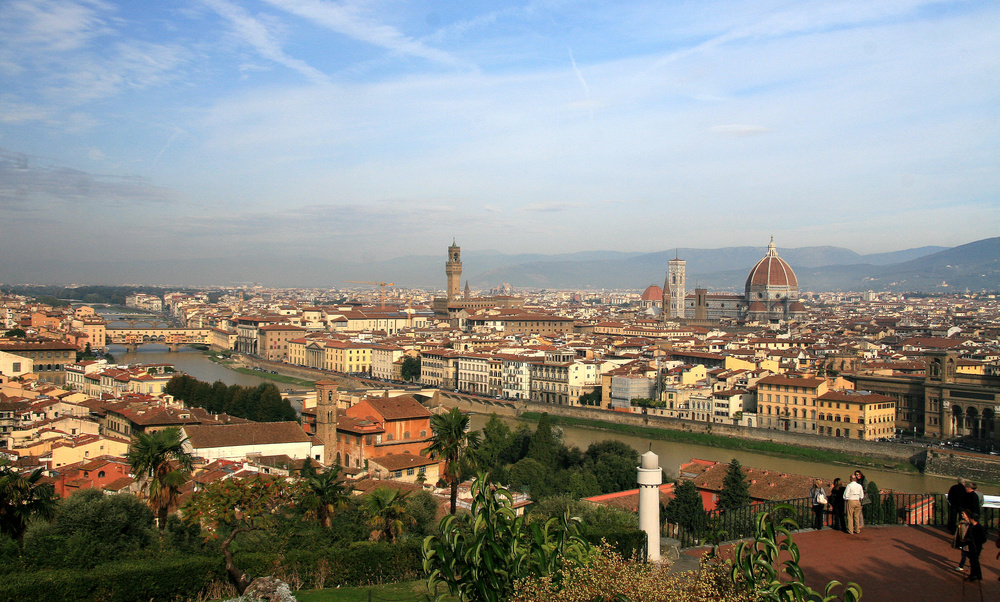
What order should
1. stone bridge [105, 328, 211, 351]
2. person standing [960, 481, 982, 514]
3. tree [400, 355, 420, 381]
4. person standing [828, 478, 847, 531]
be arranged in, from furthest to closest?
stone bridge [105, 328, 211, 351] < tree [400, 355, 420, 381] < person standing [828, 478, 847, 531] < person standing [960, 481, 982, 514]

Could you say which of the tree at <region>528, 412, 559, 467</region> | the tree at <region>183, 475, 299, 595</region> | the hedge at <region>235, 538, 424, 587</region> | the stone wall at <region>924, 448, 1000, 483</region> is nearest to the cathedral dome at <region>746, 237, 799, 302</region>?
the stone wall at <region>924, 448, 1000, 483</region>

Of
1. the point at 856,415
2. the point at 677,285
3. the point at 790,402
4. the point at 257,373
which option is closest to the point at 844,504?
the point at 856,415

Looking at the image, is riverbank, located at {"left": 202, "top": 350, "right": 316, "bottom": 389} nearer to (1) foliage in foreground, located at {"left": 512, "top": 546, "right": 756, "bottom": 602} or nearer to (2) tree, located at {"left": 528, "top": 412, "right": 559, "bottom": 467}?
(2) tree, located at {"left": 528, "top": 412, "right": 559, "bottom": 467}

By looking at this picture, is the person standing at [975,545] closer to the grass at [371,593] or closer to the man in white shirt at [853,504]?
the man in white shirt at [853,504]

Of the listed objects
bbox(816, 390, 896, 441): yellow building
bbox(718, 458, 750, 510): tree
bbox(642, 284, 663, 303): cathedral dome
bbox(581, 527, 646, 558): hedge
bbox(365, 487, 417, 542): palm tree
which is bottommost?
bbox(816, 390, 896, 441): yellow building

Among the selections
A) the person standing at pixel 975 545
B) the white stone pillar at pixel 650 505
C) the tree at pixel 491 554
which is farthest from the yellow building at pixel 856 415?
the tree at pixel 491 554

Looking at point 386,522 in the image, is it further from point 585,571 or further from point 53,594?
point 585,571
